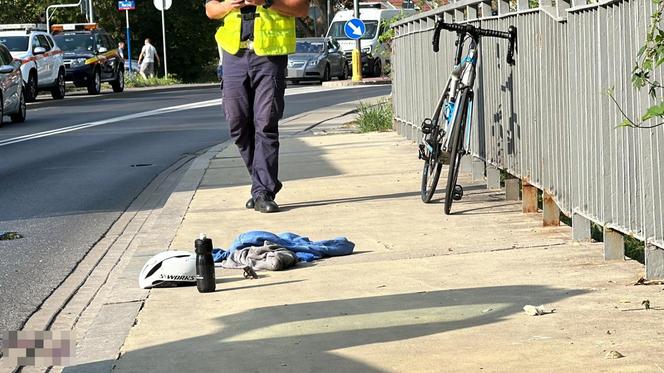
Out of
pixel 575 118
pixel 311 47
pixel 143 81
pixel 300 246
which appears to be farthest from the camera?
pixel 143 81

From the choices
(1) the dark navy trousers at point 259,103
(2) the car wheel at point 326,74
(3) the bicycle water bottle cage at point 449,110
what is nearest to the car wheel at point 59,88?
(2) the car wheel at point 326,74

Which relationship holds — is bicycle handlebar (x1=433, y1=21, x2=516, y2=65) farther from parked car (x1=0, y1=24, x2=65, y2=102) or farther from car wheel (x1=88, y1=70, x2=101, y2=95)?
car wheel (x1=88, y1=70, x2=101, y2=95)

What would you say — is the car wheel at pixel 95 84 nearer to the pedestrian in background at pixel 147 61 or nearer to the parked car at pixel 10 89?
the pedestrian in background at pixel 147 61

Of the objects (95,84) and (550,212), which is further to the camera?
(95,84)

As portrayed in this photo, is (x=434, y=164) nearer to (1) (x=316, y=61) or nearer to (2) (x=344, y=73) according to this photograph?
(1) (x=316, y=61)

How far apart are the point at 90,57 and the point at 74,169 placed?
85.0 feet

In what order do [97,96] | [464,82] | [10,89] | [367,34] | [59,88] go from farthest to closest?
[367,34] < [97,96] < [59,88] < [10,89] < [464,82]

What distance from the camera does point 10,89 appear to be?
2627cm

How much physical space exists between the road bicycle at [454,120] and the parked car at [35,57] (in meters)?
25.6

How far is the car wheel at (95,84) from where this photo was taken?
42.5 meters

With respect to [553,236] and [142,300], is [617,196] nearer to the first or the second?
[553,236]

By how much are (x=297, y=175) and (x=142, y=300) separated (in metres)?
6.42

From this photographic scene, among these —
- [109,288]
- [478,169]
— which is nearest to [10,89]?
[478,169]

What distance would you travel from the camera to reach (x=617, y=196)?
7211 mm
